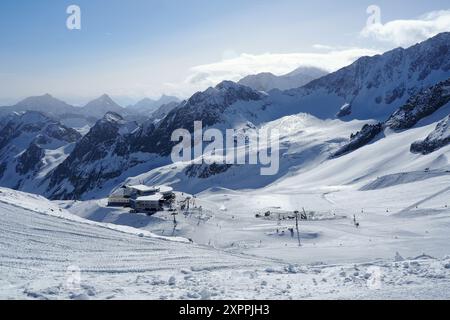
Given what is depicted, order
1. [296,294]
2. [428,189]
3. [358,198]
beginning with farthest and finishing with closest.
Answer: [358,198]
[428,189]
[296,294]

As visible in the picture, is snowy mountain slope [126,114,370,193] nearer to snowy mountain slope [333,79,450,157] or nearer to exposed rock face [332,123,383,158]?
exposed rock face [332,123,383,158]

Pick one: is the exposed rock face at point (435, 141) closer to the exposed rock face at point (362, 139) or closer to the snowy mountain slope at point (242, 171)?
A: the exposed rock face at point (362, 139)

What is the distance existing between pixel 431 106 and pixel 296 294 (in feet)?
465

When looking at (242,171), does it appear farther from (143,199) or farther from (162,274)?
(162,274)

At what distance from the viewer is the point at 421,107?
142m

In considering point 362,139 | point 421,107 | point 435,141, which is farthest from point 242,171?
point 435,141

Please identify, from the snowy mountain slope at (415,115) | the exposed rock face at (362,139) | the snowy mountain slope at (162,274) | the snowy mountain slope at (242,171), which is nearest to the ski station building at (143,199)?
the snowy mountain slope at (162,274)

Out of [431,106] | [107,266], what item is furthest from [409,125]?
[107,266]

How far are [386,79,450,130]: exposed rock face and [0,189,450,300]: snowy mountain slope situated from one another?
129017mm

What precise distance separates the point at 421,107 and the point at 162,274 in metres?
140

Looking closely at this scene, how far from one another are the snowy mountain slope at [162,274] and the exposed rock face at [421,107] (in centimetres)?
12902

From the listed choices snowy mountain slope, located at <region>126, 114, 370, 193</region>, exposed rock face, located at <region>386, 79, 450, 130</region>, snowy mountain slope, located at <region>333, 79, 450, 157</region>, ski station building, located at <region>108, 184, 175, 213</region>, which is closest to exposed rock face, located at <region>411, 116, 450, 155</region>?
snowy mountain slope, located at <region>333, 79, 450, 157</region>
